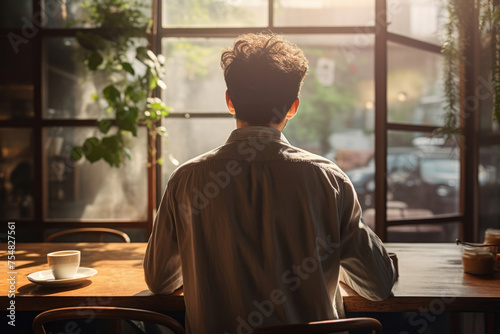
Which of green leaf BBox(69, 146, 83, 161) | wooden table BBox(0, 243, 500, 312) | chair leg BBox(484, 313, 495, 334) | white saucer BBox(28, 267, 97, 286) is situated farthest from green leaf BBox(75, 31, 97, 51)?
chair leg BBox(484, 313, 495, 334)

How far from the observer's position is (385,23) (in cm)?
299

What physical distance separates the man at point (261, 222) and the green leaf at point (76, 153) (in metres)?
1.93

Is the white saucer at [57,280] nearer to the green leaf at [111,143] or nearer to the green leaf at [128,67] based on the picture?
the green leaf at [111,143]

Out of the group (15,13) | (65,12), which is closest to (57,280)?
(65,12)

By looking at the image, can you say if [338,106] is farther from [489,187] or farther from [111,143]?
[111,143]

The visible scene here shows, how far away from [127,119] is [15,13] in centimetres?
116

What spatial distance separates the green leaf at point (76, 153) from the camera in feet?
9.54

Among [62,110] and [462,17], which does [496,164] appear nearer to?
[462,17]

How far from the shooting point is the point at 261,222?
3.70 ft

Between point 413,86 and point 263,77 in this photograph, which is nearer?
point 263,77

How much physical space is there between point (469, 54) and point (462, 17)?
41.6 inches

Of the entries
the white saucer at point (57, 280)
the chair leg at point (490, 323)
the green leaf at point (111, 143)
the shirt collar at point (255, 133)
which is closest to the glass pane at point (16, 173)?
the green leaf at point (111, 143)

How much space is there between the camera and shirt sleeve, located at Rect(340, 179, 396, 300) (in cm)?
116

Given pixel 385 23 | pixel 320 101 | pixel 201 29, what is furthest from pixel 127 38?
pixel 320 101
